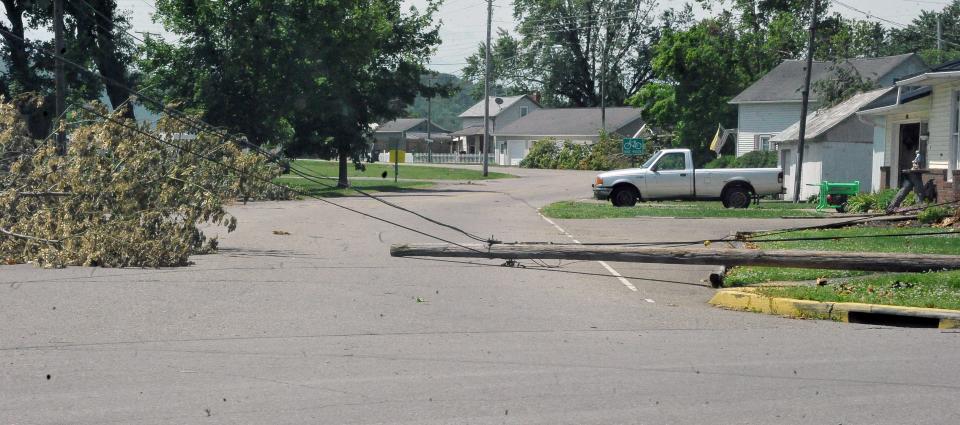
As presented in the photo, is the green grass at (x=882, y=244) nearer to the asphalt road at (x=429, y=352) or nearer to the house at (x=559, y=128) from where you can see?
the asphalt road at (x=429, y=352)

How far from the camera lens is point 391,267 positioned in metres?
16.4

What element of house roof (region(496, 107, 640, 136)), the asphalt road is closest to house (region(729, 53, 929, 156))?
house roof (region(496, 107, 640, 136))

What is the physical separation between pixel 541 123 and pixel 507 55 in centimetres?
1522

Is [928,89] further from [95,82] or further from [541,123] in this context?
[541,123]

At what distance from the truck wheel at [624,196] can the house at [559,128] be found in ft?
186

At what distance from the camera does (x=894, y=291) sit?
1314 cm

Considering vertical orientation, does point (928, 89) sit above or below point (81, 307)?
above

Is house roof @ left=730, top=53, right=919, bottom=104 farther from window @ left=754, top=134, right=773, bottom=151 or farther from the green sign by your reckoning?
the green sign

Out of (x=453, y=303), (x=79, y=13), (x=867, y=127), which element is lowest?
(x=453, y=303)

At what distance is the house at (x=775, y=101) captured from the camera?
194ft

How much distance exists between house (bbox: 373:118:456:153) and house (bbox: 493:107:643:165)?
23.2 meters

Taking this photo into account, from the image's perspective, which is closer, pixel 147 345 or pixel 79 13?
pixel 147 345

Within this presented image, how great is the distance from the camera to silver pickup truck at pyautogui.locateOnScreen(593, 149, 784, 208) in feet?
118

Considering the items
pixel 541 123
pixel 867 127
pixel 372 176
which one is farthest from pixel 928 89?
pixel 541 123
